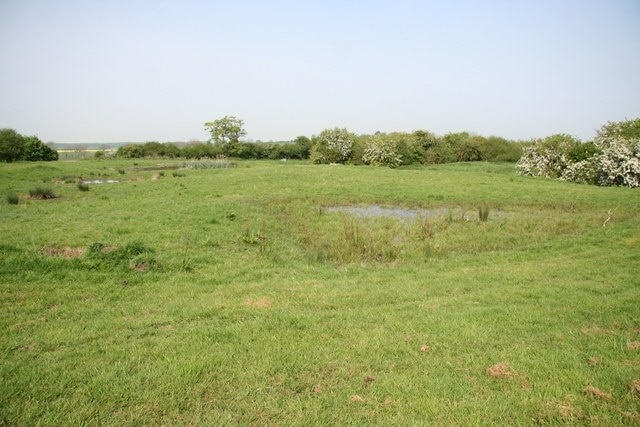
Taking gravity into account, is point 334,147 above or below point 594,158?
above

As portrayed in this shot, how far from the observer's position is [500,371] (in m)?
5.43

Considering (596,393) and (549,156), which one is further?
(549,156)

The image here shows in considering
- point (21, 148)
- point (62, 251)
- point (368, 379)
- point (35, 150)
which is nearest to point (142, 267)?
point (62, 251)

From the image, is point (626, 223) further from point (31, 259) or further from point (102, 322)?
point (31, 259)

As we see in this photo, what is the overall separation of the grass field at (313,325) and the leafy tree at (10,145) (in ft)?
159

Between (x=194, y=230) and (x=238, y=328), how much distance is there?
8.26 meters

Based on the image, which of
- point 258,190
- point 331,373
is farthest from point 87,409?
point 258,190

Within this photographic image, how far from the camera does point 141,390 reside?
511 centimetres

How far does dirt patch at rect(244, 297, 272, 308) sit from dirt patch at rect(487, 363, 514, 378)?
4335 millimetres

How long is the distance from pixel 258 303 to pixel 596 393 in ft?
19.0

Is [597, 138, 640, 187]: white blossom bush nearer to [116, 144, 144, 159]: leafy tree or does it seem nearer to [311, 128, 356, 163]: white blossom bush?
[311, 128, 356, 163]: white blossom bush

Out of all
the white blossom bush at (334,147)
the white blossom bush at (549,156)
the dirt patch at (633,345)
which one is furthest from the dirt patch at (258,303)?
the white blossom bush at (334,147)

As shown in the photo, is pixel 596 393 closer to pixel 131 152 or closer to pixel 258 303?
pixel 258 303

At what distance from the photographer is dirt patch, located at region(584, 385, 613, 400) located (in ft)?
15.6
